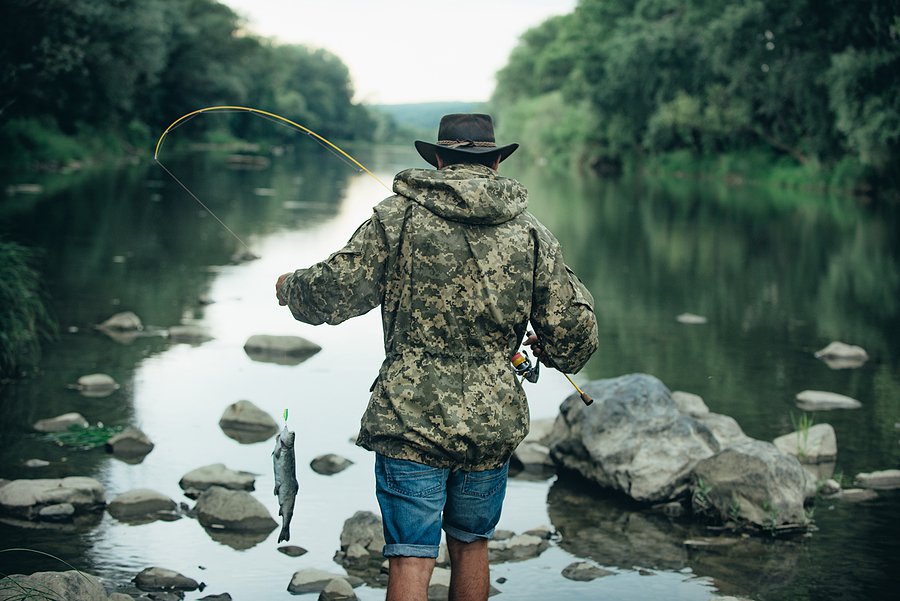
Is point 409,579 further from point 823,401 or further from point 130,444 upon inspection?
point 823,401

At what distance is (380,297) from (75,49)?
29.4m

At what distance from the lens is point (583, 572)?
238 inches

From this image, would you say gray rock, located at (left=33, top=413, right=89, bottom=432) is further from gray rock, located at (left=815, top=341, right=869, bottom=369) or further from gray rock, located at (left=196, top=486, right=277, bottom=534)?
gray rock, located at (left=815, top=341, right=869, bottom=369)

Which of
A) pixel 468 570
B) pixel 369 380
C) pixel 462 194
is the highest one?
pixel 462 194

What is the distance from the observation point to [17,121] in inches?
1448

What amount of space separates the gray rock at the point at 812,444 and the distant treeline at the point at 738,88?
86.4 ft

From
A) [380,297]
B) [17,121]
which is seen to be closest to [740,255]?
[380,297]

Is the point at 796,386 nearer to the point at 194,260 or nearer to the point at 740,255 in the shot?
the point at 194,260

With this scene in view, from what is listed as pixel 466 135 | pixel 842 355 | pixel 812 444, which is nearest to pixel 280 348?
pixel 812 444

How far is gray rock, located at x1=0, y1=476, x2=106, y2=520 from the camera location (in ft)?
21.2

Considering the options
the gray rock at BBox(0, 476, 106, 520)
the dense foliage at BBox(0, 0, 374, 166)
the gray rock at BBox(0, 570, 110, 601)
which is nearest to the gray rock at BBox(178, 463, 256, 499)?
the gray rock at BBox(0, 476, 106, 520)

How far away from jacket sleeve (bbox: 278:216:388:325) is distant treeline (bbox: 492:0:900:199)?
30962 millimetres

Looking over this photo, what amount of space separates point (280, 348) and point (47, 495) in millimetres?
5023

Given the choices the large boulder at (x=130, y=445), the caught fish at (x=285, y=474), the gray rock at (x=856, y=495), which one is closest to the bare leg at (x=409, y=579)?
the caught fish at (x=285, y=474)
